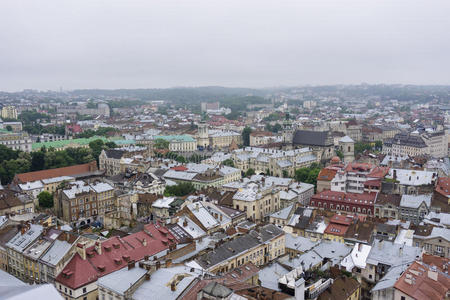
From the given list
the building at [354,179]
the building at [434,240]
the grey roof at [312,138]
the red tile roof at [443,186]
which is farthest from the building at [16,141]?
the building at [434,240]

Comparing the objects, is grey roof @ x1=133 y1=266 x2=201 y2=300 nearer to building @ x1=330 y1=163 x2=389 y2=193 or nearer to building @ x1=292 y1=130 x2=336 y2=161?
building @ x1=330 y1=163 x2=389 y2=193

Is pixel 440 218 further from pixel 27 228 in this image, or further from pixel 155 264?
pixel 27 228

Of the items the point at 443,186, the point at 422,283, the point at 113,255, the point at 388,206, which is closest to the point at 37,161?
the point at 113,255

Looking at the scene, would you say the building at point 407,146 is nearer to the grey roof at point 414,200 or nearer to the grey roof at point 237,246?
the grey roof at point 414,200

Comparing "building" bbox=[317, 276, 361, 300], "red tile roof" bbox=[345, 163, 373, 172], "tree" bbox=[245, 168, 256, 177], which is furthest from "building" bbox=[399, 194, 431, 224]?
"tree" bbox=[245, 168, 256, 177]

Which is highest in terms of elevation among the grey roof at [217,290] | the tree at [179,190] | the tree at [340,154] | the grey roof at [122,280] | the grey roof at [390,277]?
the grey roof at [217,290]

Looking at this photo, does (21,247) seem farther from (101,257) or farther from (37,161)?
(37,161)
